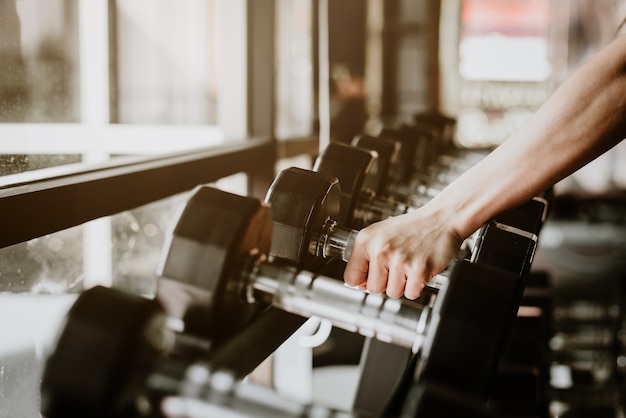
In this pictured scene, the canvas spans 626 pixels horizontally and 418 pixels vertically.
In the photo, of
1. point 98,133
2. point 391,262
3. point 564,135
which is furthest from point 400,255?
point 98,133

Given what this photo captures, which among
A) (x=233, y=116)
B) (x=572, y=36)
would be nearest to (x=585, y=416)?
(x=233, y=116)

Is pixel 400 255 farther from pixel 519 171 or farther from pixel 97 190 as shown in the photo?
pixel 97 190

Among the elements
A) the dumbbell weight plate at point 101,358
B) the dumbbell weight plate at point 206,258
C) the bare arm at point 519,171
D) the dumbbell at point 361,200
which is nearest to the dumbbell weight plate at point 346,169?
the dumbbell at point 361,200

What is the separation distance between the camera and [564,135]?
2.51ft

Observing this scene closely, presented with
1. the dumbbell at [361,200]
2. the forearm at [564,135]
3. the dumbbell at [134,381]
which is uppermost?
the forearm at [564,135]

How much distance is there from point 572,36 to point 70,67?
605 cm

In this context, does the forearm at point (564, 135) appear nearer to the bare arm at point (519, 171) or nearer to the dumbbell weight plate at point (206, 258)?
→ the bare arm at point (519, 171)

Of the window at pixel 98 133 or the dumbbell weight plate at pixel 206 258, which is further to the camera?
the window at pixel 98 133

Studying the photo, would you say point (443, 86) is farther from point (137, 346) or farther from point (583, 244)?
point (137, 346)

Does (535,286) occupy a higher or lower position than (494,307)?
lower

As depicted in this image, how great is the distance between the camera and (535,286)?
2.34 meters

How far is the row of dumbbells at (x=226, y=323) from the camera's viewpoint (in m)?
0.44

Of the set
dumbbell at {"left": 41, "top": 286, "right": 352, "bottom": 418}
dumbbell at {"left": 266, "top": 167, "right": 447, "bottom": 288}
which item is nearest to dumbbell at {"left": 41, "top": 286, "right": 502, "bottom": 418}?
dumbbell at {"left": 41, "top": 286, "right": 352, "bottom": 418}

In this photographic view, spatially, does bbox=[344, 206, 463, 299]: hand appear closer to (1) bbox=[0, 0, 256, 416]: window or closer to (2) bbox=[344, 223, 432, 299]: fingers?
(2) bbox=[344, 223, 432, 299]: fingers
